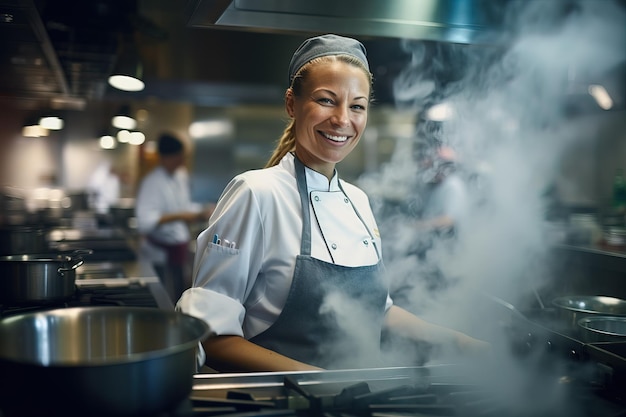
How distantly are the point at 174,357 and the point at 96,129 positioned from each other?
8.10 meters

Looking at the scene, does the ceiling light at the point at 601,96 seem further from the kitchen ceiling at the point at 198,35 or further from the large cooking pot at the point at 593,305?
the large cooking pot at the point at 593,305

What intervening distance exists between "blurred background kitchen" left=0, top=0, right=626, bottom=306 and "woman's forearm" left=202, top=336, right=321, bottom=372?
2.66ft

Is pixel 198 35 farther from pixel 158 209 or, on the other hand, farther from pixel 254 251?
pixel 254 251

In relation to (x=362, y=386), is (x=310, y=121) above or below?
above

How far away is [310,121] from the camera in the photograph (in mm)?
1620

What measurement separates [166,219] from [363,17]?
3.34 metres

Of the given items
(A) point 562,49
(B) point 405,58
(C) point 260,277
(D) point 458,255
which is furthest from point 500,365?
(B) point 405,58

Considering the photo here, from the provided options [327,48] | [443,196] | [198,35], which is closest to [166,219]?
[198,35]

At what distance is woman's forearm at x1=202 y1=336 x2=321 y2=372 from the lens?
4.61 feet

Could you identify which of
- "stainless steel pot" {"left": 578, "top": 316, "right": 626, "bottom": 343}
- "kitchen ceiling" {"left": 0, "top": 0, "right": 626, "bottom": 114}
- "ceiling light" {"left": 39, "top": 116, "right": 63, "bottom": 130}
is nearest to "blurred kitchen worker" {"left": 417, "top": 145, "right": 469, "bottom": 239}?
"kitchen ceiling" {"left": 0, "top": 0, "right": 626, "bottom": 114}

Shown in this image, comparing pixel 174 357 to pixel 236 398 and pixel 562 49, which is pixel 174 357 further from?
pixel 562 49

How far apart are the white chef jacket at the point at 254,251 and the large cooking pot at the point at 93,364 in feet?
1.12

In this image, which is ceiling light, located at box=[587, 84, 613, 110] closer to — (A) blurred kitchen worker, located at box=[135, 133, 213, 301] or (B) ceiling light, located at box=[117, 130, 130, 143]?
(A) blurred kitchen worker, located at box=[135, 133, 213, 301]

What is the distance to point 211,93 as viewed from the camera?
6598 mm
